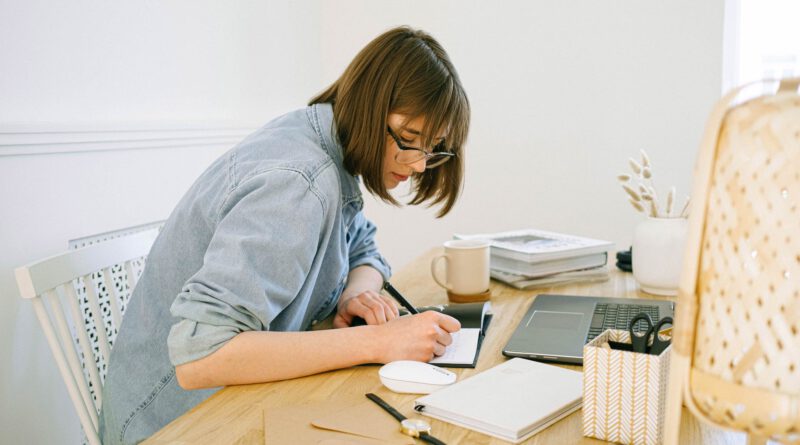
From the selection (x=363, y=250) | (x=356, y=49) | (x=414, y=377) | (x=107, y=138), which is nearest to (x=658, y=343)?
(x=414, y=377)

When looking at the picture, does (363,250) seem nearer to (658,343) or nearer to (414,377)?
(414,377)

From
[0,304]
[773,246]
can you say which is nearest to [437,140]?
[773,246]

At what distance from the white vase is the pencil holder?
653 mm

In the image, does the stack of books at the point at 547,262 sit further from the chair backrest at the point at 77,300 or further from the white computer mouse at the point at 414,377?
the chair backrest at the point at 77,300

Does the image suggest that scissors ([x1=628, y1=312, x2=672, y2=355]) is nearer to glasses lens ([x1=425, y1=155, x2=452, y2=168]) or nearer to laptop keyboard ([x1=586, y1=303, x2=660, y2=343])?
laptop keyboard ([x1=586, y1=303, x2=660, y2=343])

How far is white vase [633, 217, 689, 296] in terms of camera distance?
54.0 inches

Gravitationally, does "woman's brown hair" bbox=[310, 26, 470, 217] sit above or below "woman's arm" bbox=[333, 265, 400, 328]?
above

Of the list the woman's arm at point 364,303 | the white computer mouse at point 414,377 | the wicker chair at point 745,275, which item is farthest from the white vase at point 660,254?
the wicker chair at point 745,275

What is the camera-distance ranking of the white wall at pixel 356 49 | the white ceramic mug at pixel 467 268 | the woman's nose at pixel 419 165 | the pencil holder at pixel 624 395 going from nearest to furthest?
the pencil holder at pixel 624 395 → the woman's nose at pixel 419 165 → the white ceramic mug at pixel 467 268 → the white wall at pixel 356 49

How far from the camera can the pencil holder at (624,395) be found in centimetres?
74

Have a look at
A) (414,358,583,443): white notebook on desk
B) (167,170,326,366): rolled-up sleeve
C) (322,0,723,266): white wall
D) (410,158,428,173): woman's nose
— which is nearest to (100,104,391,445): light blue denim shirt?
(167,170,326,366): rolled-up sleeve

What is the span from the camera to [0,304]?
142 cm

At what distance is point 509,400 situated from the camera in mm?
847

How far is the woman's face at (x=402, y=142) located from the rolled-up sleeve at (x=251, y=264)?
0.75 ft
